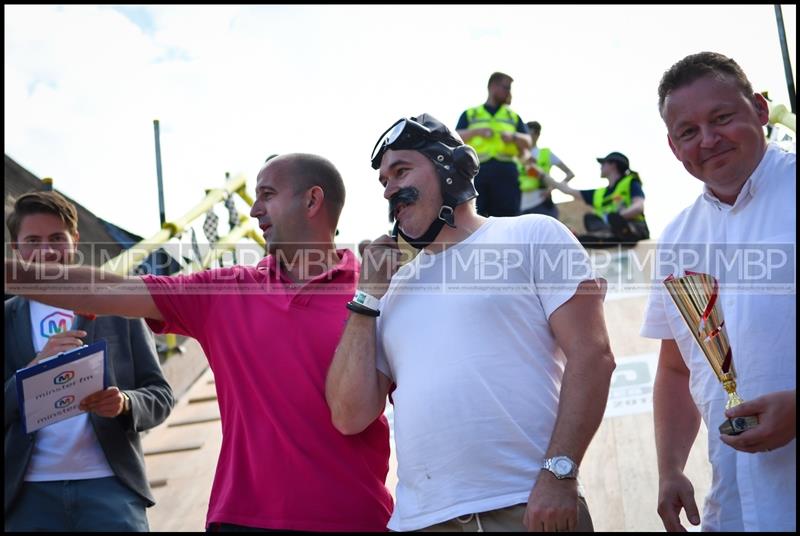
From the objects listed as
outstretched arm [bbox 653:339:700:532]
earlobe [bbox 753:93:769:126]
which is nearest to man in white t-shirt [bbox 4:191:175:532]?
outstretched arm [bbox 653:339:700:532]

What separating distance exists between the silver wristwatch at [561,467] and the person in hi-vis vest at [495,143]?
538 centimetres

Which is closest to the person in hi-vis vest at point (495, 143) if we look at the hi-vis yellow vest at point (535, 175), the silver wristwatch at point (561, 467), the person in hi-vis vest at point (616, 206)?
the hi-vis yellow vest at point (535, 175)

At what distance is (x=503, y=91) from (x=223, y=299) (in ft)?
16.7

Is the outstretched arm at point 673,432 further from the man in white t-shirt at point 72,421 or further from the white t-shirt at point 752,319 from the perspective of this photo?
the man in white t-shirt at point 72,421

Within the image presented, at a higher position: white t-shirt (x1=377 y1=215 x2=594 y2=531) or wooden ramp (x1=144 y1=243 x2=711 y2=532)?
white t-shirt (x1=377 y1=215 x2=594 y2=531)

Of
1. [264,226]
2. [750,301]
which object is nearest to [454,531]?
[750,301]

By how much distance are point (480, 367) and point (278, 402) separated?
2.65ft

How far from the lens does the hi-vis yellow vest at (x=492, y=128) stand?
25.8ft

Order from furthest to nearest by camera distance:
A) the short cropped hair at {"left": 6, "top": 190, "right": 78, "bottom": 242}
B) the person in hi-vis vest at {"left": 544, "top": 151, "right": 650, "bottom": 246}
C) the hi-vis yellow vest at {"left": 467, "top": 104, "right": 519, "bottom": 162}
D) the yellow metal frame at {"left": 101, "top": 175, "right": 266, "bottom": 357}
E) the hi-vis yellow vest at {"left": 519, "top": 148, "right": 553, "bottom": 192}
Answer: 1. the person in hi-vis vest at {"left": 544, "top": 151, "right": 650, "bottom": 246}
2. the hi-vis yellow vest at {"left": 519, "top": 148, "right": 553, "bottom": 192}
3. the hi-vis yellow vest at {"left": 467, "top": 104, "right": 519, "bottom": 162}
4. the yellow metal frame at {"left": 101, "top": 175, "right": 266, "bottom": 357}
5. the short cropped hair at {"left": 6, "top": 190, "right": 78, "bottom": 242}

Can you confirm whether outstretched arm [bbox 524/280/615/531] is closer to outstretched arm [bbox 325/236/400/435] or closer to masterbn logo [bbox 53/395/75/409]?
outstretched arm [bbox 325/236/400/435]

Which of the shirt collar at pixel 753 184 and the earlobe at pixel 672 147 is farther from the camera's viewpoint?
the earlobe at pixel 672 147

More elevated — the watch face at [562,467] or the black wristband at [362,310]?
the black wristband at [362,310]

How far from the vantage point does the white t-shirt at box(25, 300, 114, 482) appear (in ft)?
11.5

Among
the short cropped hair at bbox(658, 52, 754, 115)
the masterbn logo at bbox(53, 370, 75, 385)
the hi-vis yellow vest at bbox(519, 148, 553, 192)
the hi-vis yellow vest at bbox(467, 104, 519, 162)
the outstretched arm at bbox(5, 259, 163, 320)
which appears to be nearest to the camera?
the short cropped hair at bbox(658, 52, 754, 115)
